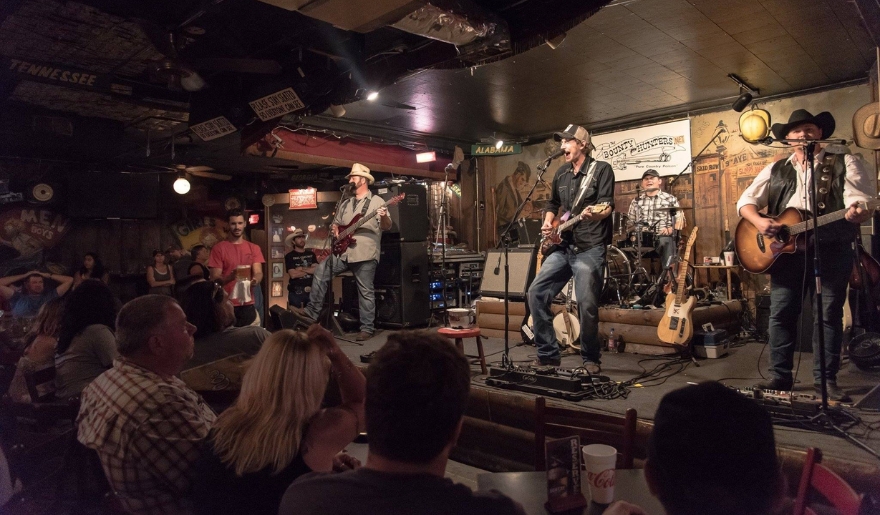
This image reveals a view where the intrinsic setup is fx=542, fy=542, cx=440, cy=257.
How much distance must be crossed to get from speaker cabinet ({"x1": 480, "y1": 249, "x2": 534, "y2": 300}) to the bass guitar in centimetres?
309

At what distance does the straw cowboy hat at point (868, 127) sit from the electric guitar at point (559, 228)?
3248mm

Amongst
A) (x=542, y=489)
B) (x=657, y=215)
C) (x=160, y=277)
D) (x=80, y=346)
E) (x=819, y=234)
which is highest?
(x=657, y=215)

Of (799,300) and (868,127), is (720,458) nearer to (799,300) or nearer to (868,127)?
(799,300)

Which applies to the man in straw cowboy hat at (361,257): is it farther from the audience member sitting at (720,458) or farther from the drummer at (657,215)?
the audience member sitting at (720,458)

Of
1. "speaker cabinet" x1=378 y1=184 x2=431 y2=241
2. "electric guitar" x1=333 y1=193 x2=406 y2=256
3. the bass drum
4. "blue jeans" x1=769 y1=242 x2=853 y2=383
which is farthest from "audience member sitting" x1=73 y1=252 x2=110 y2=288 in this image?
"blue jeans" x1=769 y1=242 x2=853 y2=383

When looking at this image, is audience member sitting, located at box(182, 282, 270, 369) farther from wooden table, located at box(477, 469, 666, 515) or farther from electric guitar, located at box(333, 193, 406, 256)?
electric guitar, located at box(333, 193, 406, 256)

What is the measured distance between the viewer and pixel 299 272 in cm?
898

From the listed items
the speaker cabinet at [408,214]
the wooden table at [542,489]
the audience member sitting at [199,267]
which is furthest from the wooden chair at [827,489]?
the speaker cabinet at [408,214]

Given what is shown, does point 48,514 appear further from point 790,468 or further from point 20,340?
point 790,468

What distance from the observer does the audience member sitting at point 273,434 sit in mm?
1589

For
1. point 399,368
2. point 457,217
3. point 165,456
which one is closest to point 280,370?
point 165,456

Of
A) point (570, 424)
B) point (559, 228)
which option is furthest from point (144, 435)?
point (559, 228)

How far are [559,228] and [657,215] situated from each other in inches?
173

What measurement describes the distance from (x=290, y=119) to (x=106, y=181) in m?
4.90
